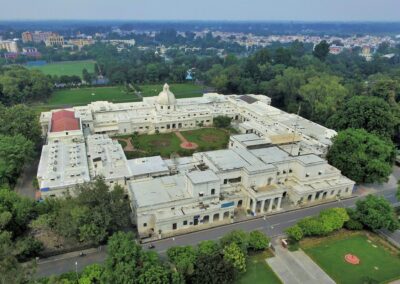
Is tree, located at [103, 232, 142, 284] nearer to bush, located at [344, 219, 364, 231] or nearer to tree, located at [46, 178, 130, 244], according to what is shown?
tree, located at [46, 178, 130, 244]

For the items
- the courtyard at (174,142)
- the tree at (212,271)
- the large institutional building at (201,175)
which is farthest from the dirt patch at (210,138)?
the tree at (212,271)

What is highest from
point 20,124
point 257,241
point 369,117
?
point 369,117

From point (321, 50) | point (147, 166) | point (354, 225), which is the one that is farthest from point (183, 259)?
point (321, 50)

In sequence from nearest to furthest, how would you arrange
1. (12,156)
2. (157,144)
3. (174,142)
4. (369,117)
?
(12,156), (369,117), (157,144), (174,142)

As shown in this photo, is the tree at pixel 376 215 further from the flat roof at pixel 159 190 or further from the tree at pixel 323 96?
the tree at pixel 323 96

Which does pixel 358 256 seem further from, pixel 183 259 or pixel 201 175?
pixel 183 259

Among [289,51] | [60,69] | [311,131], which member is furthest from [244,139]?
[60,69]

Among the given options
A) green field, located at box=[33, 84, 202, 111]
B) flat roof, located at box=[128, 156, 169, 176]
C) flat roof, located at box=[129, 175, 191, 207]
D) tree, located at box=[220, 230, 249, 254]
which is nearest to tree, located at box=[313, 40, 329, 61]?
green field, located at box=[33, 84, 202, 111]
